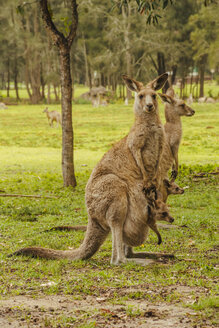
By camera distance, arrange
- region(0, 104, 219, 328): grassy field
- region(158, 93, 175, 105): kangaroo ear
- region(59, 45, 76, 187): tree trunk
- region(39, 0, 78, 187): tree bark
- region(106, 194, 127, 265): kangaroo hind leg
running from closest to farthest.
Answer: region(0, 104, 219, 328): grassy field → region(106, 194, 127, 265): kangaroo hind leg → region(158, 93, 175, 105): kangaroo ear → region(39, 0, 78, 187): tree bark → region(59, 45, 76, 187): tree trunk

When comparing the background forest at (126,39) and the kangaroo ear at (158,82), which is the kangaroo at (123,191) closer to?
the kangaroo ear at (158,82)

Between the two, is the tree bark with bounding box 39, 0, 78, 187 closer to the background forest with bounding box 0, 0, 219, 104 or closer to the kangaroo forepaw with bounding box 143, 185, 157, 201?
the kangaroo forepaw with bounding box 143, 185, 157, 201

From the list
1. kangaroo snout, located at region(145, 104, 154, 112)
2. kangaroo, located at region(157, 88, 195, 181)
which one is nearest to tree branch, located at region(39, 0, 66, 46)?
kangaroo, located at region(157, 88, 195, 181)

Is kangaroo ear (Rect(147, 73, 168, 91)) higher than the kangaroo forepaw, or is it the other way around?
kangaroo ear (Rect(147, 73, 168, 91))

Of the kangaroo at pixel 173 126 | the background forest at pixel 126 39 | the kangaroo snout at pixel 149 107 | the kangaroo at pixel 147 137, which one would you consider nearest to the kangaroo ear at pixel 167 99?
the kangaroo at pixel 173 126

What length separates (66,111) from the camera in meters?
9.75

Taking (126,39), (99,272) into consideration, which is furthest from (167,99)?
(126,39)

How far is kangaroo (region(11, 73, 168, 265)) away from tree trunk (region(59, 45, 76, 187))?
181 inches

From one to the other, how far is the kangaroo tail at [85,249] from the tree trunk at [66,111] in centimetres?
490

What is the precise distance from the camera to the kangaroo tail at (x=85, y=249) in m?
4.92

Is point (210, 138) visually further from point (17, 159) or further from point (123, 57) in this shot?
point (123, 57)

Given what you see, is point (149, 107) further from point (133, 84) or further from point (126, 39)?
point (126, 39)

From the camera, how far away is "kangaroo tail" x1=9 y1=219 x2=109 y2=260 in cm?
492

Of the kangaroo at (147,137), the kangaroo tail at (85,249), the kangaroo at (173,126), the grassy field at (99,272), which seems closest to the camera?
the grassy field at (99,272)
